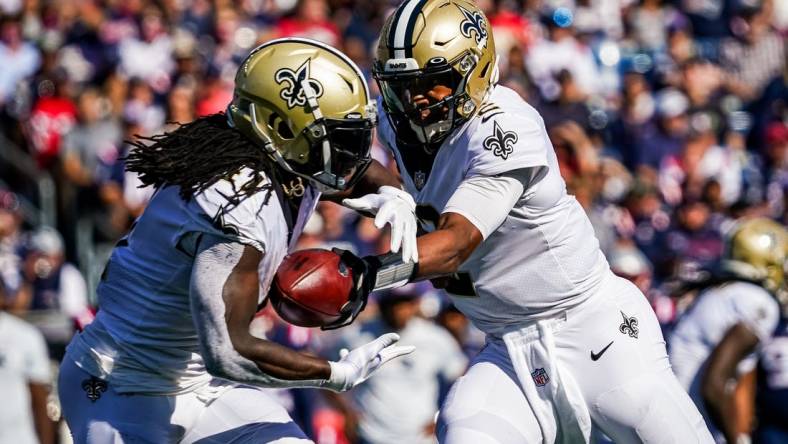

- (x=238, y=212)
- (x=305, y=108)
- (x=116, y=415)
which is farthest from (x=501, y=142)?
(x=116, y=415)

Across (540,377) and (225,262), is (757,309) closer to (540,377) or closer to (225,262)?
(540,377)

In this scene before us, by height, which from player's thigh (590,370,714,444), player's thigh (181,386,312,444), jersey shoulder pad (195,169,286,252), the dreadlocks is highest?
the dreadlocks

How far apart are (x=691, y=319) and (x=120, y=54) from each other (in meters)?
5.96

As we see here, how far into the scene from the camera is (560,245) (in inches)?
174

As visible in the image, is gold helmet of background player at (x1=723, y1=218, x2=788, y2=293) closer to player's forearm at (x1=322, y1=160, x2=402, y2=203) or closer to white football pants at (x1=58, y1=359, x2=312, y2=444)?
player's forearm at (x1=322, y1=160, x2=402, y2=203)

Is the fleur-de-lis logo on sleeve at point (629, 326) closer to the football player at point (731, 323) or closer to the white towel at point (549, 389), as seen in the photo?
the white towel at point (549, 389)

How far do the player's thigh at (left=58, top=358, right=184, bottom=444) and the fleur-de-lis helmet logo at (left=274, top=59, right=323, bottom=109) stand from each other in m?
0.98

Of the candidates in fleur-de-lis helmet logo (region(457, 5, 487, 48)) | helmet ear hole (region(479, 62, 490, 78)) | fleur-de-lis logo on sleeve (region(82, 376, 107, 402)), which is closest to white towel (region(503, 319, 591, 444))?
helmet ear hole (region(479, 62, 490, 78))

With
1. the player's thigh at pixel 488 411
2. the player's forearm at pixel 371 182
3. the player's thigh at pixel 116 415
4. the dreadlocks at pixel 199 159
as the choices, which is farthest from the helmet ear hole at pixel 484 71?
the player's thigh at pixel 116 415

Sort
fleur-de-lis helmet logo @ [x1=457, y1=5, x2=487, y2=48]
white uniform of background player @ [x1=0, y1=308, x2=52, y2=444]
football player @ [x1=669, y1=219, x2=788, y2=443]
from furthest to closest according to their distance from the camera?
white uniform of background player @ [x1=0, y1=308, x2=52, y2=444] < football player @ [x1=669, y1=219, x2=788, y2=443] < fleur-de-lis helmet logo @ [x1=457, y1=5, x2=487, y2=48]

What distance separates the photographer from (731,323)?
6320mm

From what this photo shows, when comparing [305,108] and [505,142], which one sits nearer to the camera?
[305,108]

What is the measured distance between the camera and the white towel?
14.3 ft

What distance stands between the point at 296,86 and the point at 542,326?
A: 1161 mm
